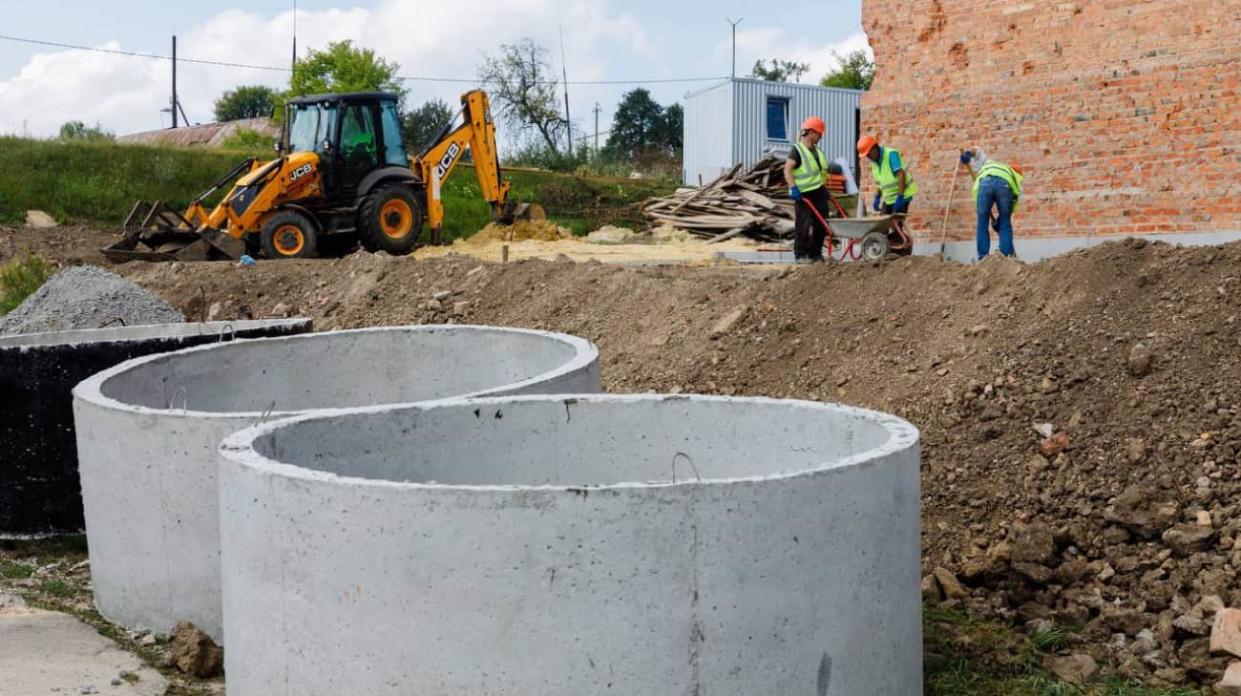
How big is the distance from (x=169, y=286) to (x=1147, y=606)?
12168 mm

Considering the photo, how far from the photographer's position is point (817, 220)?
13164mm

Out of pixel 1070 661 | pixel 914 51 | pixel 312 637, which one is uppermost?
pixel 914 51

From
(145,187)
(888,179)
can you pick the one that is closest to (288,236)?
(888,179)

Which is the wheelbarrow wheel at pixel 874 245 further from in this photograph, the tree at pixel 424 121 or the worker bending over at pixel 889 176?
the tree at pixel 424 121

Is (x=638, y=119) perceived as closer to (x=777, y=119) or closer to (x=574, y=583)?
(x=777, y=119)

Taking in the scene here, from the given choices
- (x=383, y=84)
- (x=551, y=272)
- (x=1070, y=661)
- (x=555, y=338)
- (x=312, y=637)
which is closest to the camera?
(x=312, y=637)

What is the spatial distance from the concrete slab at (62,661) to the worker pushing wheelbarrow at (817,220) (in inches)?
356

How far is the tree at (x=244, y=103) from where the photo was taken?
73.4 metres

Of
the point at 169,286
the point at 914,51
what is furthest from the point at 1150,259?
the point at 169,286

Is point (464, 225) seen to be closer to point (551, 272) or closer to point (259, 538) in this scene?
point (551, 272)

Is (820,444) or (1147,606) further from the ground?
(820,444)

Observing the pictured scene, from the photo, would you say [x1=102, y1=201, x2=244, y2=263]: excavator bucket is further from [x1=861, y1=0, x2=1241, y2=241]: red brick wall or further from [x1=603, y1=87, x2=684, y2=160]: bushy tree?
[x1=603, y1=87, x2=684, y2=160]: bushy tree

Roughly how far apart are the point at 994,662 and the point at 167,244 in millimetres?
14982

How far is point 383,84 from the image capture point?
162 feet
